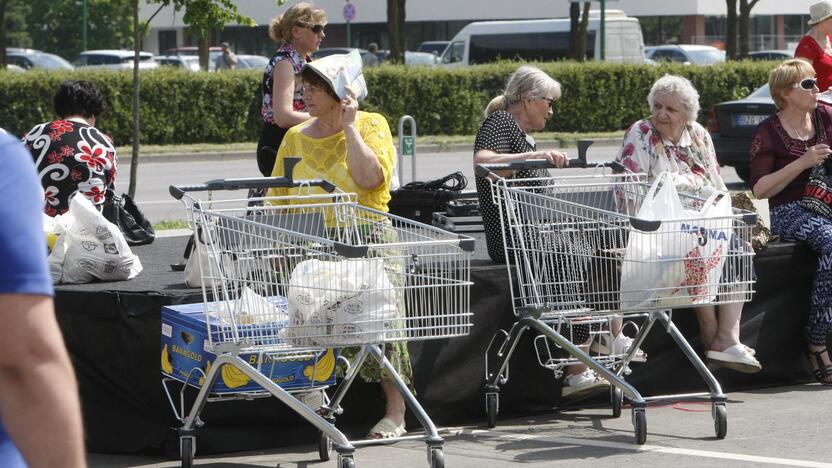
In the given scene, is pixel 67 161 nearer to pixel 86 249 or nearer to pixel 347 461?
pixel 86 249

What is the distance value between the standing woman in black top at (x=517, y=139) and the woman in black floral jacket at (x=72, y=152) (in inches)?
83.6

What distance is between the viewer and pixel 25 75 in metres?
23.6

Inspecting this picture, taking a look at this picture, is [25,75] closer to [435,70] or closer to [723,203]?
[435,70]

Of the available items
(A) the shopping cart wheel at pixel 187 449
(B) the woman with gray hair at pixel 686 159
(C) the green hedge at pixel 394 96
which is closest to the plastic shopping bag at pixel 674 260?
(B) the woman with gray hair at pixel 686 159

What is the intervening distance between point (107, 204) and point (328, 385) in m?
2.84

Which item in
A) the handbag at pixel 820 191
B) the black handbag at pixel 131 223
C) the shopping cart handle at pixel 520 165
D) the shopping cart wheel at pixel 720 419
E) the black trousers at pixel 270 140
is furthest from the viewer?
the black handbag at pixel 131 223

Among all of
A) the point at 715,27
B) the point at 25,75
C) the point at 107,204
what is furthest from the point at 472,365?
the point at 715,27

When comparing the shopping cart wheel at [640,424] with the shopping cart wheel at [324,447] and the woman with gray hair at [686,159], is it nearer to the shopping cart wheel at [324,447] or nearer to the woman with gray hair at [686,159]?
the woman with gray hair at [686,159]

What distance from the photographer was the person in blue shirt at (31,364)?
6.44 feet

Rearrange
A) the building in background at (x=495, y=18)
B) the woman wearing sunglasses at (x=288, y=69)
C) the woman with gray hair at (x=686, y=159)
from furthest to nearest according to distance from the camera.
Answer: the building in background at (x=495, y=18) → the woman wearing sunglasses at (x=288, y=69) → the woman with gray hair at (x=686, y=159)

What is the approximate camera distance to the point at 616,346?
21.3 feet

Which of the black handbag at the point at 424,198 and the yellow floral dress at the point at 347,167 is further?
the black handbag at the point at 424,198

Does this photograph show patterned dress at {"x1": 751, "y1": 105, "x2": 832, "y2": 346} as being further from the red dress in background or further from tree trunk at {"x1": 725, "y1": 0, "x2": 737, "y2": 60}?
tree trunk at {"x1": 725, "y1": 0, "x2": 737, "y2": 60}

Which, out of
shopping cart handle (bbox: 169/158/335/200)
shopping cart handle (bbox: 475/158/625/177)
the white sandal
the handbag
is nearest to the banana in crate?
the white sandal
